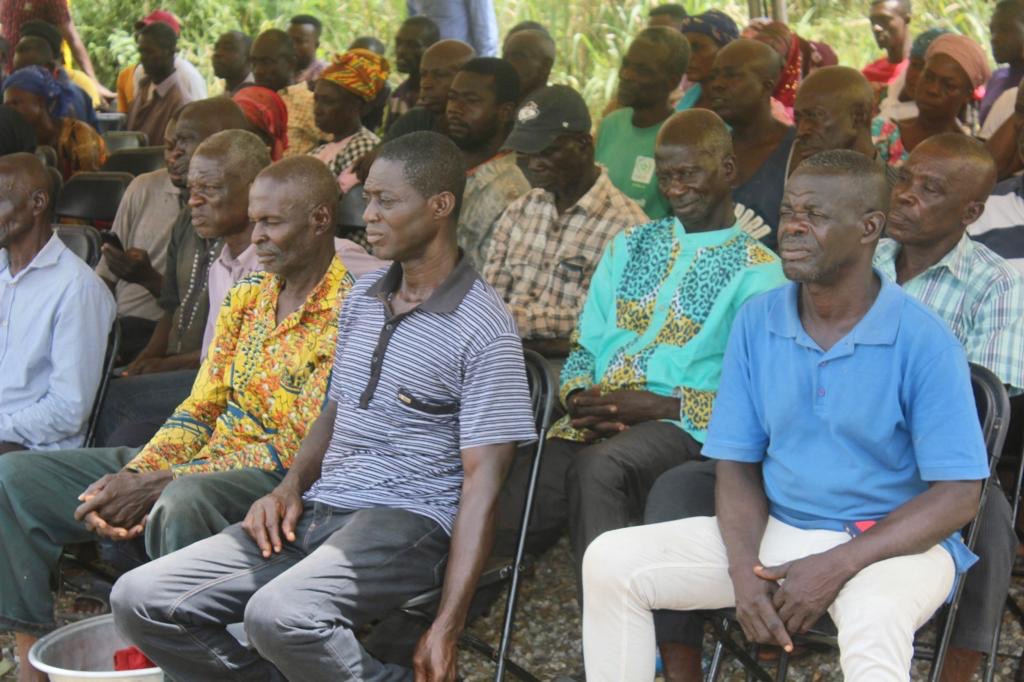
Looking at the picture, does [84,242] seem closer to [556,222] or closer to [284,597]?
[556,222]

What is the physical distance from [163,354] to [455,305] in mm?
2152

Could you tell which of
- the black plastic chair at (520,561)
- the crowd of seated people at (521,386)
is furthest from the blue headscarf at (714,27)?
the black plastic chair at (520,561)

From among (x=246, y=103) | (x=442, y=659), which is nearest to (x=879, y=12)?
(x=246, y=103)

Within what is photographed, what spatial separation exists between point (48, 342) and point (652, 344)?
6.88 ft

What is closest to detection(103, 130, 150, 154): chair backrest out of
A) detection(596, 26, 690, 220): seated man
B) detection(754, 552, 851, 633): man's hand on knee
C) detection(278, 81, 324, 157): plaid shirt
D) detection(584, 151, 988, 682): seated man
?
detection(278, 81, 324, 157): plaid shirt

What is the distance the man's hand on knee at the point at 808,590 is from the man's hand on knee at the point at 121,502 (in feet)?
6.37

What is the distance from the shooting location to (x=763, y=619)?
3131 mm

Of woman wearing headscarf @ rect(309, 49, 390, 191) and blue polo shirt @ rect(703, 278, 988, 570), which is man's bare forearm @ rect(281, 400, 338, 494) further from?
woman wearing headscarf @ rect(309, 49, 390, 191)

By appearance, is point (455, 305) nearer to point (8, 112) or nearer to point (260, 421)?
point (260, 421)

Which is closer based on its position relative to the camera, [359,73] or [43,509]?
[43,509]

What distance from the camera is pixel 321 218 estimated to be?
4.20 m

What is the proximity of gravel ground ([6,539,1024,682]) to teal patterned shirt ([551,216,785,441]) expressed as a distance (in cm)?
66

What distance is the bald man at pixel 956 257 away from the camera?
3828 mm

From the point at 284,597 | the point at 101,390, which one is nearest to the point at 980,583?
the point at 284,597
